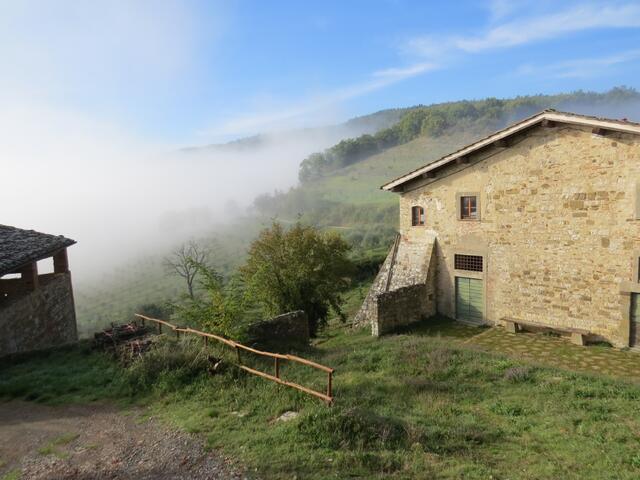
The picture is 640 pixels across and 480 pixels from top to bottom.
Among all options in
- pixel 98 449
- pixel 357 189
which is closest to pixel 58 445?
pixel 98 449

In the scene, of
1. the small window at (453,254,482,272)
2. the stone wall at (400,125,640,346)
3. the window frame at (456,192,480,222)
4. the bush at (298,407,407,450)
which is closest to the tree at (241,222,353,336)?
the stone wall at (400,125,640,346)

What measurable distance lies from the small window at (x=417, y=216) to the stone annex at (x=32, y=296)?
1389 centimetres

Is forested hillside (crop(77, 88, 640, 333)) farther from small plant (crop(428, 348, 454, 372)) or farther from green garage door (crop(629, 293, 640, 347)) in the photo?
small plant (crop(428, 348, 454, 372))

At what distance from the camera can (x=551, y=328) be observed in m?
14.2

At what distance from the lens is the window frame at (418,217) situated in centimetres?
1770

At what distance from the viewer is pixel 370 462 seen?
5730 millimetres

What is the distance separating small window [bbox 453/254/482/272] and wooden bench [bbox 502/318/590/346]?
7.07 ft

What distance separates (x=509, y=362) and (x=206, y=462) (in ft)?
26.3

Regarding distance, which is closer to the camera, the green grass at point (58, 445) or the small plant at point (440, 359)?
the green grass at point (58, 445)

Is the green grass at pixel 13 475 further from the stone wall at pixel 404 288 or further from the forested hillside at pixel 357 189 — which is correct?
the forested hillside at pixel 357 189

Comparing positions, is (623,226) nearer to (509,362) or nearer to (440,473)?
(509,362)

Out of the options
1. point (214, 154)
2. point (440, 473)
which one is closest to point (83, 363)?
point (440, 473)

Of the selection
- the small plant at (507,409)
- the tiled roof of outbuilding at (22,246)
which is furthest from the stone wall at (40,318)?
the small plant at (507,409)

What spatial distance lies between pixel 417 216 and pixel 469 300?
4019 millimetres
